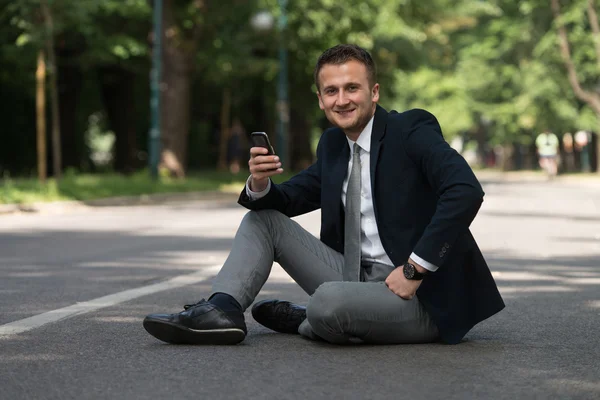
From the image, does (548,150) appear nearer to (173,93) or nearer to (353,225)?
(173,93)

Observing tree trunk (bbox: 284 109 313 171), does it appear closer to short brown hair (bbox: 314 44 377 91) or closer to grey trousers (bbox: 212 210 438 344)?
grey trousers (bbox: 212 210 438 344)

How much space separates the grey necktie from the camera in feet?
19.6

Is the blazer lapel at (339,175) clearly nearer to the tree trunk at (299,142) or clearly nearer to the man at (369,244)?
the man at (369,244)

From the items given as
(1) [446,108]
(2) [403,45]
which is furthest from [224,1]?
(1) [446,108]

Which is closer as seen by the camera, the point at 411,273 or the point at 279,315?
the point at 411,273

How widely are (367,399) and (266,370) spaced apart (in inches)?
29.9

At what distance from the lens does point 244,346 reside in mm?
5977

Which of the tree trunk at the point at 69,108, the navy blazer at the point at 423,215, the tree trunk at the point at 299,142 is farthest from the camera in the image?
the tree trunk at the point at 299,142

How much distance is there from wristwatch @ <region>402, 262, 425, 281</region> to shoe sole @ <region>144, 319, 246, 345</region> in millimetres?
831

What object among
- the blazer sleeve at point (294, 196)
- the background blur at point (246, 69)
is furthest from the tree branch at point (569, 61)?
the blazer sleeve at point (294, 196)

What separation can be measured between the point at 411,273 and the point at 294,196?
0.96 metres

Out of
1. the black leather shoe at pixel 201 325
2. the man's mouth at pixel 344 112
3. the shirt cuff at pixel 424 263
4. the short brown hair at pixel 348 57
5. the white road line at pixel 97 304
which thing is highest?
the short brown hair at pixel 348 57

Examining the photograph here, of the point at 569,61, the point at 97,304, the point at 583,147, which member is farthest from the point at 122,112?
the point at 583,147

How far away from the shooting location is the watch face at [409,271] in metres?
5.57
